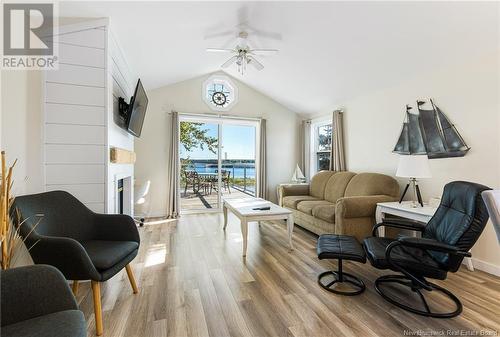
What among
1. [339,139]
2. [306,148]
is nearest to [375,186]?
[339,139]

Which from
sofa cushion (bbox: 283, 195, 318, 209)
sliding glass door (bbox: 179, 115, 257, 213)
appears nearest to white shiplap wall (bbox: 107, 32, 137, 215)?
sliding glass door (bbox: 179, 115, 257, 213)

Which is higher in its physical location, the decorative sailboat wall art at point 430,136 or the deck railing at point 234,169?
the decorative sailboat wall art at point 430,136

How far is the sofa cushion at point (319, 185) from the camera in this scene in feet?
14.4

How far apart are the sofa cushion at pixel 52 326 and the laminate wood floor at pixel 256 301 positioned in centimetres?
63

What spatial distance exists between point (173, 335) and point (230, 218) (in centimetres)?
319

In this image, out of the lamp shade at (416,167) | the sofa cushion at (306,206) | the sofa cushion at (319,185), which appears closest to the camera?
the lamp shade at (416,167)

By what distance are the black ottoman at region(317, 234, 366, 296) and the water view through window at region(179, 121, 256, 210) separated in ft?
11.3

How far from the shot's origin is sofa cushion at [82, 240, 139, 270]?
157 centimetres

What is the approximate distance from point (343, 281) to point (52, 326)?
6.99ft

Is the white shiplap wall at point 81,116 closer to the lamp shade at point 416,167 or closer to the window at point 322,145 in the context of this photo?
the lamp shade at point 416,167

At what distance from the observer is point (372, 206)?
2.95 meters

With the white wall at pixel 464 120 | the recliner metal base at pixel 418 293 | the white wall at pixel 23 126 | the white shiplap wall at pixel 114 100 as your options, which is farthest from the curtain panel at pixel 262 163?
the white wall at pixel 23 126

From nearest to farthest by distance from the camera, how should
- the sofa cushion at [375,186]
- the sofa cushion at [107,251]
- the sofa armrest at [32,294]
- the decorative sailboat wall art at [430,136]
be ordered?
1. the sofa armrest at [32,294]
2. the sofa cushion at [107,251]
3. the decorative sailboat wall art at [430,136]
4. the sofa cushion at [375,186]

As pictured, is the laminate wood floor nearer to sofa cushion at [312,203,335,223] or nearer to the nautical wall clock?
sofa cushion at [312,203,335,223]
